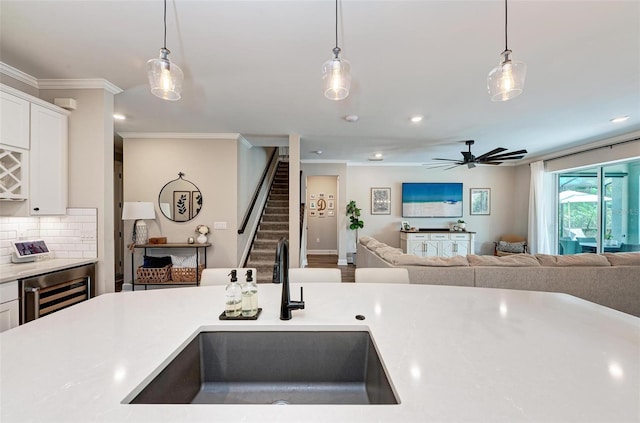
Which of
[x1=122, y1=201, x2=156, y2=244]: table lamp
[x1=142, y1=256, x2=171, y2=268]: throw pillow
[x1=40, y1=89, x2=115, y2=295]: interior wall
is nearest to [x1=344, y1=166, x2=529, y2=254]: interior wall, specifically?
[x1=142, y1=256, x2=171, y2=268]: throw pillow

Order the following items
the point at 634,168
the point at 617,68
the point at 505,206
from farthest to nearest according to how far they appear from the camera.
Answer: the point at 505,206 < the point at 634,168 < the point at 617,68

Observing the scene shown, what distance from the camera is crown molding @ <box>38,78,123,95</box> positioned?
2602 millimetres

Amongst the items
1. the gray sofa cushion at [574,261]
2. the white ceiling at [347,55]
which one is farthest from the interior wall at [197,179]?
the gray sofa cushion at [574,261]

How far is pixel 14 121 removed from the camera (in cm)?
220

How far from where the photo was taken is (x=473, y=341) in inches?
39.0

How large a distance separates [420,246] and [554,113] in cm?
379

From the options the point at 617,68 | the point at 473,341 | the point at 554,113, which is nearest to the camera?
the point at 473,341

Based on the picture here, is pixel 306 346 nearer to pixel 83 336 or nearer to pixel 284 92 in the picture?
pixel 83 336

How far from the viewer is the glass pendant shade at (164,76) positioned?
5.03ft

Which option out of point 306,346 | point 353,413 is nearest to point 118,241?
point 306,346

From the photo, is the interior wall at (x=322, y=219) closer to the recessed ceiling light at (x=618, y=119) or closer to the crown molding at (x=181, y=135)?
the crown molding at (x=181, y=135)

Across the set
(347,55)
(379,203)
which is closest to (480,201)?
(379,203)

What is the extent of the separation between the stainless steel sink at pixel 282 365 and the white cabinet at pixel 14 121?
2551 mm

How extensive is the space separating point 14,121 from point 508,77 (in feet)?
12.0
